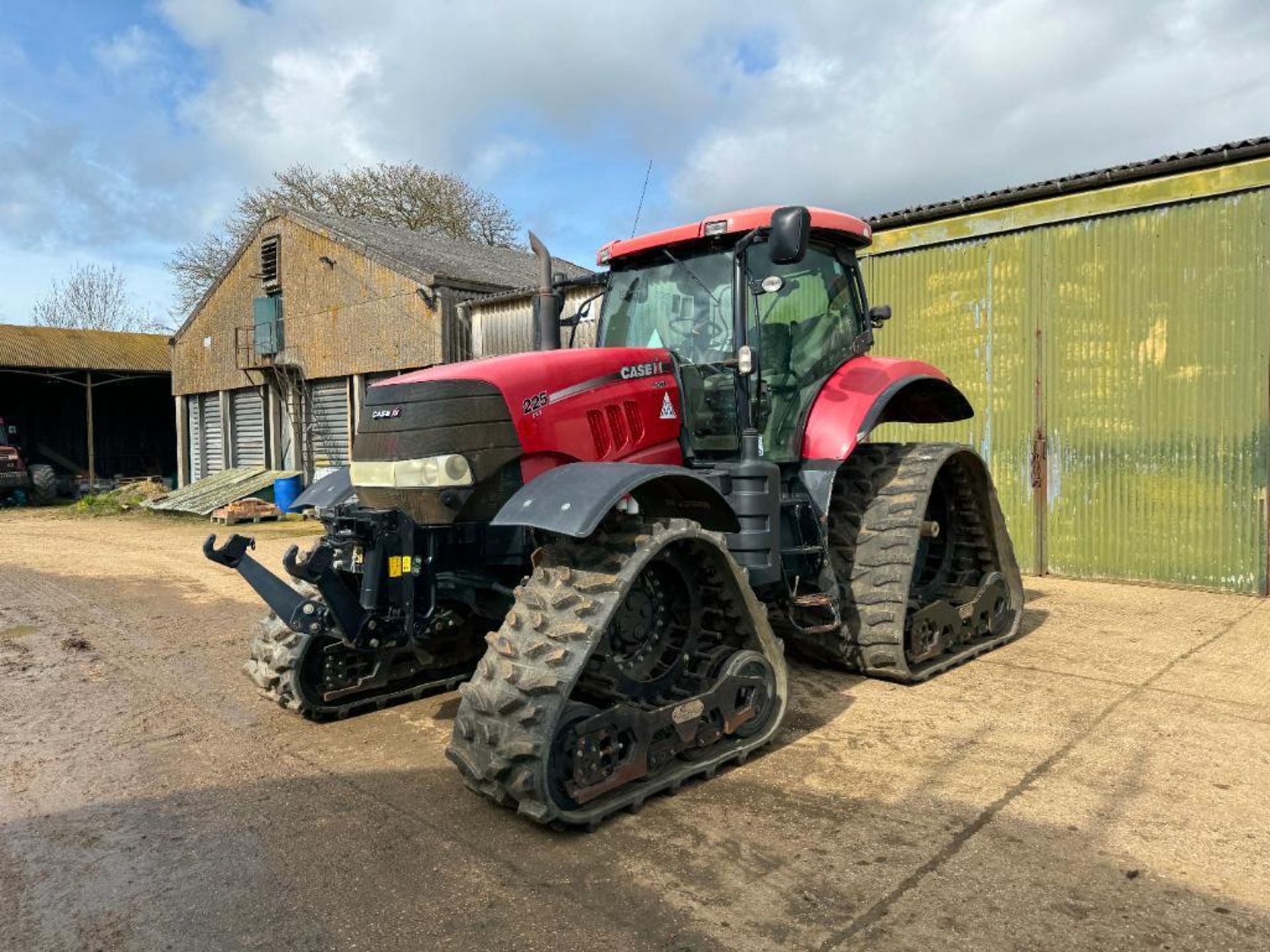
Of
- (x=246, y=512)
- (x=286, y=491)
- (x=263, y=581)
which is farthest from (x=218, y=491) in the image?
(x=263, y=581)

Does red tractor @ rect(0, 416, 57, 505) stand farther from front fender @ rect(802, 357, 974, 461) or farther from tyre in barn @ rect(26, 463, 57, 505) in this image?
front fender @ rect(802, 357, 974, 461)

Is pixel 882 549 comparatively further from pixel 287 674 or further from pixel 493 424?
pixel 287 674

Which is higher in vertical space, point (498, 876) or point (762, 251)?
point (762, 251)

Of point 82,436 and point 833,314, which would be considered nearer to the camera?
point 833,314

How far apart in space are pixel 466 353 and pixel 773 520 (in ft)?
35.5

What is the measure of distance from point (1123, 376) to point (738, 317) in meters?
5.20

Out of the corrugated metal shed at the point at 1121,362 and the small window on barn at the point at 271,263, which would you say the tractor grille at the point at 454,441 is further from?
the small window on barn at the point at 271,263

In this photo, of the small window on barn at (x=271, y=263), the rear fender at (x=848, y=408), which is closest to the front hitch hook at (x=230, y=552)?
the rear fender at (x=848, y=408)

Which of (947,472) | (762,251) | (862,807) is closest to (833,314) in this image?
(762,251)

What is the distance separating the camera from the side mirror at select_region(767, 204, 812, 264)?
3.82 meters

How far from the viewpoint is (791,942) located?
2.48 metres

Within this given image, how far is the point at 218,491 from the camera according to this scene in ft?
55.7

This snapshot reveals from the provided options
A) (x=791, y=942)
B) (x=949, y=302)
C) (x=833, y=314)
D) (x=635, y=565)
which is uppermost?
(x=949, y=302)

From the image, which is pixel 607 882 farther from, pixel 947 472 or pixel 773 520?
pixel 947 472
